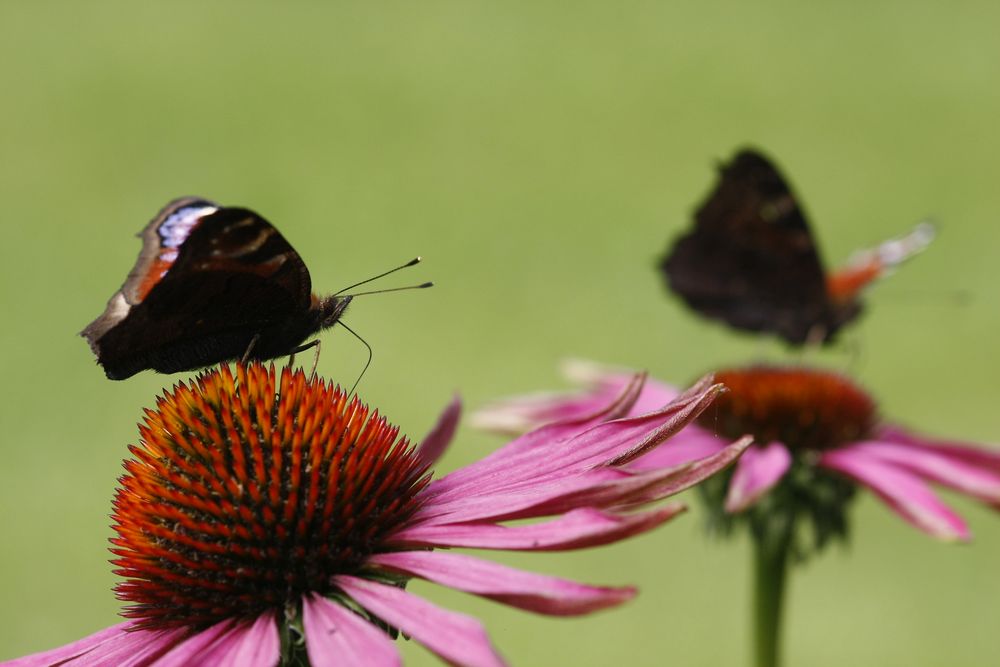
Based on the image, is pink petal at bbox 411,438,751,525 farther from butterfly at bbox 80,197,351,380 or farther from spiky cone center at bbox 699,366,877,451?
spiky cone center at bbox 699,366,877,451

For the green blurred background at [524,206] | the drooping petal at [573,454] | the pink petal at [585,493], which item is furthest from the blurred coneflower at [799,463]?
the green blurred background at [524,206]

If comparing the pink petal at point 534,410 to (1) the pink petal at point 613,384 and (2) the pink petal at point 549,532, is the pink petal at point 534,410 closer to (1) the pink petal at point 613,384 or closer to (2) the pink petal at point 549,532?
(1) the pink petal at point 613,384

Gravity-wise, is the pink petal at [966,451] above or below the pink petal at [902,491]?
above

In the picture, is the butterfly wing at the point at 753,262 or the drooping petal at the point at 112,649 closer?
the drooping petal at the point at 112,649

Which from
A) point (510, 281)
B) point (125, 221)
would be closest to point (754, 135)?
point (510, 281)

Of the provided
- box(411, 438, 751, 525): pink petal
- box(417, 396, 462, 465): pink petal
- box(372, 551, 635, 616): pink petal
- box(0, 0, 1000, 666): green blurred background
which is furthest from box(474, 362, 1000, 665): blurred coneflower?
box(0, 0, 1000, 666): green blurred background

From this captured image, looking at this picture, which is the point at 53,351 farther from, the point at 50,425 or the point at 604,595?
the point at 604,595

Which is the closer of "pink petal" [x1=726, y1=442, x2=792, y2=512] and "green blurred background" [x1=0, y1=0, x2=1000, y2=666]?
"pink petal" [x1=726, y1=442, x2=792, y2=512]

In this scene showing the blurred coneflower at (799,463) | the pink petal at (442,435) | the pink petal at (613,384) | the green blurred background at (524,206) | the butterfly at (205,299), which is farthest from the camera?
the green blurred background at (524,206)
